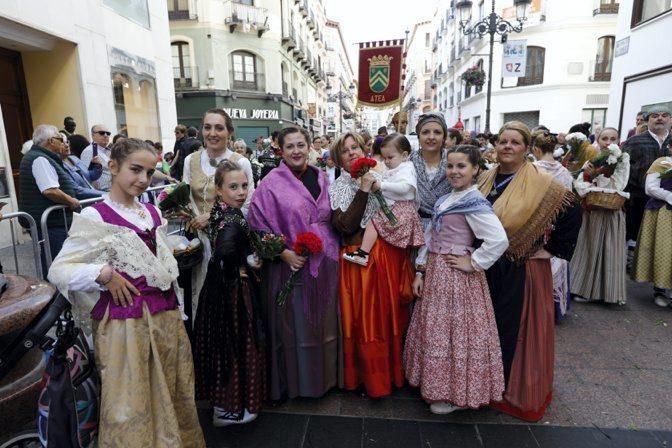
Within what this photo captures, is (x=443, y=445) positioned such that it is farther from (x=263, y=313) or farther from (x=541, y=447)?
(x=263, y=313)

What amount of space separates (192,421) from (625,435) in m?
2.69

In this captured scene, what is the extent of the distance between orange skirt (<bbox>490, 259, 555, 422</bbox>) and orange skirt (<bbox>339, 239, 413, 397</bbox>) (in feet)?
2.55

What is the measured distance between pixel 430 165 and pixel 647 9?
9.90 metres

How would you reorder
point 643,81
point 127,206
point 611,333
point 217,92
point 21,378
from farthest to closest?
point 217,92 → point 643,81 → point 611,333 → point 21,378 → point 127,206

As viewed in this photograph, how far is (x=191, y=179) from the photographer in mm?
3113

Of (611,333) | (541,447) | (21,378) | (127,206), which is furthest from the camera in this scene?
(611,333)

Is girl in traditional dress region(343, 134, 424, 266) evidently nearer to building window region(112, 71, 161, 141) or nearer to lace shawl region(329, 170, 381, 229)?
lace shawl region(329, 170, 381, 229)

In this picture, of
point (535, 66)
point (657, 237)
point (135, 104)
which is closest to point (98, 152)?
point (135, 104)

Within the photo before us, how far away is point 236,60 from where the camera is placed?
22797 mm

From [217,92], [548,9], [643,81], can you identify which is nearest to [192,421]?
[643,81]

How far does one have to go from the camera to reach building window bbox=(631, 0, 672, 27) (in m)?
8.58

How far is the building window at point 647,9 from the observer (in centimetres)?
858

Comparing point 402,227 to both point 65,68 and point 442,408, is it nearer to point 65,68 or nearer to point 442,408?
point 442,408

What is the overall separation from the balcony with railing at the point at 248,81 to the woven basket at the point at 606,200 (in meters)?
21.5
